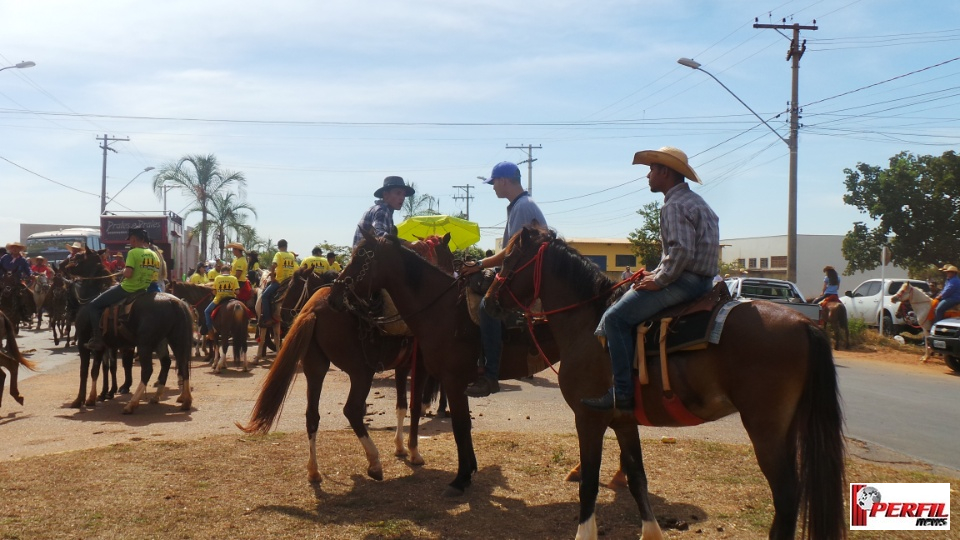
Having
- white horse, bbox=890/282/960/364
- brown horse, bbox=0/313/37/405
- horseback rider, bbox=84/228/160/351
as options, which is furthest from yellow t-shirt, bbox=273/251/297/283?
white horse, bbox=890/282/960/364

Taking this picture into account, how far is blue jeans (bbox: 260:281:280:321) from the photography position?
1494cm

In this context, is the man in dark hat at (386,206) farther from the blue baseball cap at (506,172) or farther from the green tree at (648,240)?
the green tree at (648,240)

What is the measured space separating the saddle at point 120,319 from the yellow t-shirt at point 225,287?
516 cm

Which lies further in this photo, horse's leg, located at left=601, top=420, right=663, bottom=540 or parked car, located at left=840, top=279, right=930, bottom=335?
parked car, located at left=840, top=279, right=930, bottom=335

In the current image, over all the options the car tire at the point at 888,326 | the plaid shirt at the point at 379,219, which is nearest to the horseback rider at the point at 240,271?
the plaid shirt at the point at 379,219

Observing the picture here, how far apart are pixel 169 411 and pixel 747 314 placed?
29.0ft

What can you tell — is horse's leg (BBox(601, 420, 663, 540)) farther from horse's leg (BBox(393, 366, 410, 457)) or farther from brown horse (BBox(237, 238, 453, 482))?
horse's leg (BBox(393, 366, 410, 457))

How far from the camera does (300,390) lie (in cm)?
1322

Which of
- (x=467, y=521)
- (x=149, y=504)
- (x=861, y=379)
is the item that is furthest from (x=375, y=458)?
(x=861, y=379)

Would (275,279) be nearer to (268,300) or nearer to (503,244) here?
(268,300)

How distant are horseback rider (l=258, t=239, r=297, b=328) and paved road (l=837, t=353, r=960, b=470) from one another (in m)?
10.0

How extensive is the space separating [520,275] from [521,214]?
1.21 meters

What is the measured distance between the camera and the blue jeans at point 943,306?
17.8 meters

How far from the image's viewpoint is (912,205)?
98.7 feet
